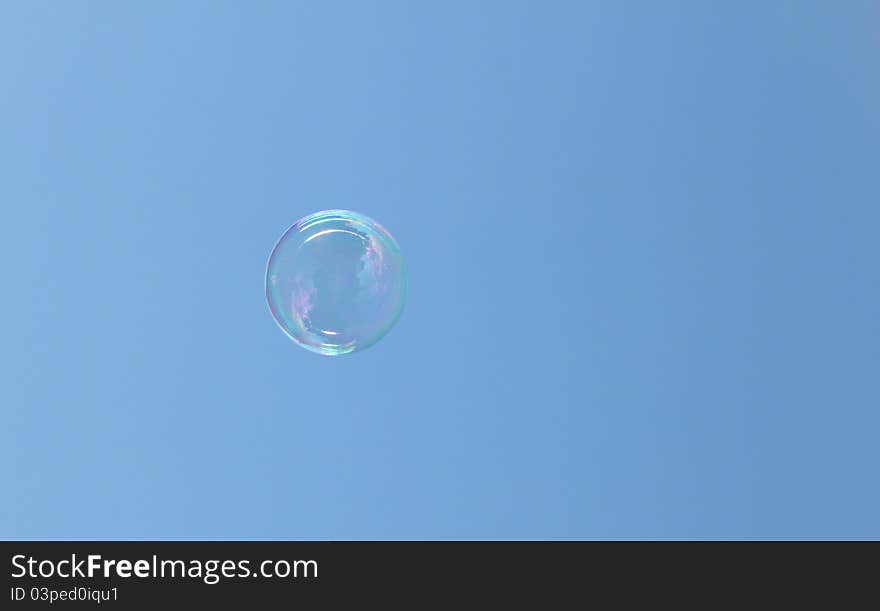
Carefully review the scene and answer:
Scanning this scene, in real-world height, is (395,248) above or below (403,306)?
above
